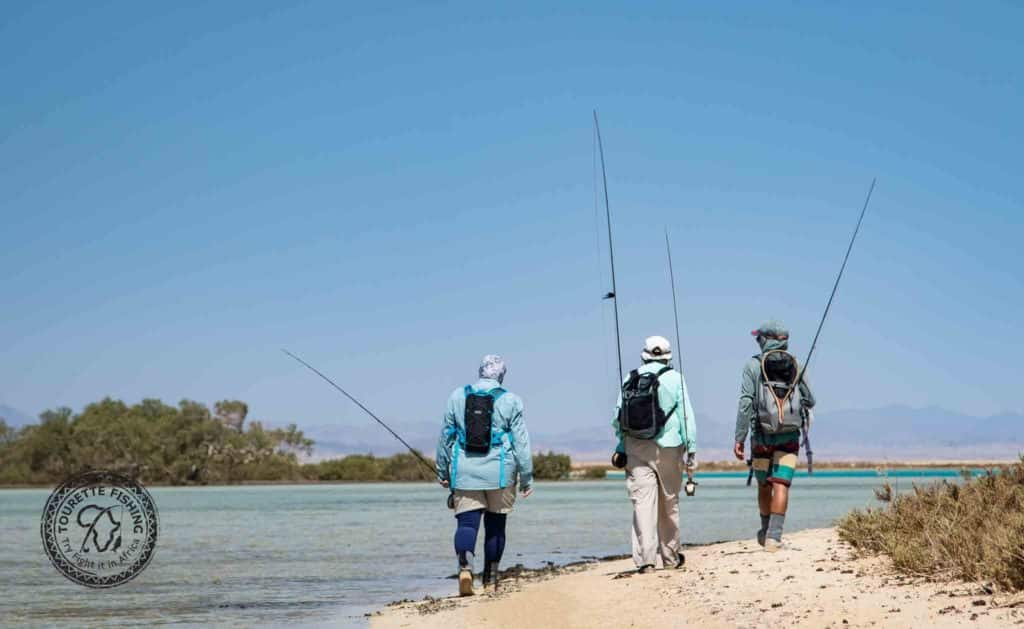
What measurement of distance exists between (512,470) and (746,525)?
554 inches

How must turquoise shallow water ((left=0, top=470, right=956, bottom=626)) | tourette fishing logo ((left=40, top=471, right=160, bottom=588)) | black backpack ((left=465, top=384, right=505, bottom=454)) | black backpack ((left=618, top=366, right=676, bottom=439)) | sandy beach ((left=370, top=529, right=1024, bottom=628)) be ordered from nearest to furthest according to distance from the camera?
1. sandy beach ((left=370, top=529, right=1024, bottom=628))
2. black backpack ((left=618, top=366, right=676, bottom=439))
3. black backpack ((left=465, top=384, right=505, bottom=454))
4. turquoise shallow water ((left=0, top=470, right=956, bottom=626))
5. tourette fishing logo ((left=40, top=471, right=160, bottom=588))

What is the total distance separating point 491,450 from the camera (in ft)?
35.0

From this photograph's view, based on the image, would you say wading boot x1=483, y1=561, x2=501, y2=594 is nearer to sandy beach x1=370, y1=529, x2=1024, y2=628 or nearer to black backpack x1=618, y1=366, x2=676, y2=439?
sandy beach x1=370, y1=529, x2=1024, y2=628

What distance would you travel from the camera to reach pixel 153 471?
10781 centimetres

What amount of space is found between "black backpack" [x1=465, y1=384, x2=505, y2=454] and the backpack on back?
257 centimetres

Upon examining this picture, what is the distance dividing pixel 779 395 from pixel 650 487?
151cm

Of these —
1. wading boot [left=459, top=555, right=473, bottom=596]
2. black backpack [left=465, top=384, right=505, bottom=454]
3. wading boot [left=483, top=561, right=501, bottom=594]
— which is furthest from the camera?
wading boot [left=483, top=561, right=501, bottom=594]

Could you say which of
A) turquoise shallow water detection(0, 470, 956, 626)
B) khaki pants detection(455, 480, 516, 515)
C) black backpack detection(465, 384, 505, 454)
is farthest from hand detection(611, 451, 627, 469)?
turquoise shallow water detection(0, 470, 956, 626)

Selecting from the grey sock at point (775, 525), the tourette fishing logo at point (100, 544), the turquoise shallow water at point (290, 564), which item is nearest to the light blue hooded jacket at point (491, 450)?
the turquoise shallow water at point (290, 564)

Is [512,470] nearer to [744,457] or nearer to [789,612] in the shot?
[744,457]

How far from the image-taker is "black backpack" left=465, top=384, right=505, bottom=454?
10602mm

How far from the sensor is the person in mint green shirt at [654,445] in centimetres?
1052

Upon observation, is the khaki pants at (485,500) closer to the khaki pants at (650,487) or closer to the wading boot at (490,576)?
the wading boot at (490,576)

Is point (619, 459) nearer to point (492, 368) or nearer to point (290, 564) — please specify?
point (492, 368)
